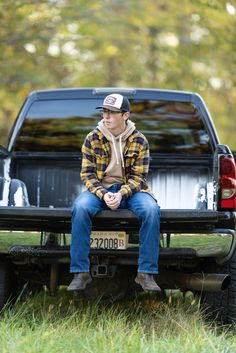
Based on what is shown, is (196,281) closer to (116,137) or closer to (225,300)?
(225,300)

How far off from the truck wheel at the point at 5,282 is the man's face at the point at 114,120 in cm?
131

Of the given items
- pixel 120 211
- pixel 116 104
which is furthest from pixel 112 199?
pixel 116 104

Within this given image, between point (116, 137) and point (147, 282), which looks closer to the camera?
point (147, 282)

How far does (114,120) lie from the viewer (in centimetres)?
567

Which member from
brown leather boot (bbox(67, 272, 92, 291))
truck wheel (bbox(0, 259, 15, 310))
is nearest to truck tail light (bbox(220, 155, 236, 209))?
brown leather boot (bbox(67, 272, 92, 291))

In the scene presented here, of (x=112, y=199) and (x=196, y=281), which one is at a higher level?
(x=112, y=199)

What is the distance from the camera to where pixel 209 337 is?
504 cm

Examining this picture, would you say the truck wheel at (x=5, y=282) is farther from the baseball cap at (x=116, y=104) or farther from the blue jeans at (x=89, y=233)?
the baseball cap at (x=116, y=104)

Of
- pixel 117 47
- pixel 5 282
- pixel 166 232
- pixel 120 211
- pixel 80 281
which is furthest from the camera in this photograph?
pixel 117 47

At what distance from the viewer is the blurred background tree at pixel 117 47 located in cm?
1440

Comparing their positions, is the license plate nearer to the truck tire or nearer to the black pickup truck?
the black pickup truck

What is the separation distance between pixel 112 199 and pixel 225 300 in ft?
4.26

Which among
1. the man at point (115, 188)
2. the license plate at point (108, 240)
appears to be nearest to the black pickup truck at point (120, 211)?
the license plate at point (108, 240)

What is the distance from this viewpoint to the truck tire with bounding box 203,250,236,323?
5898 millimetres
